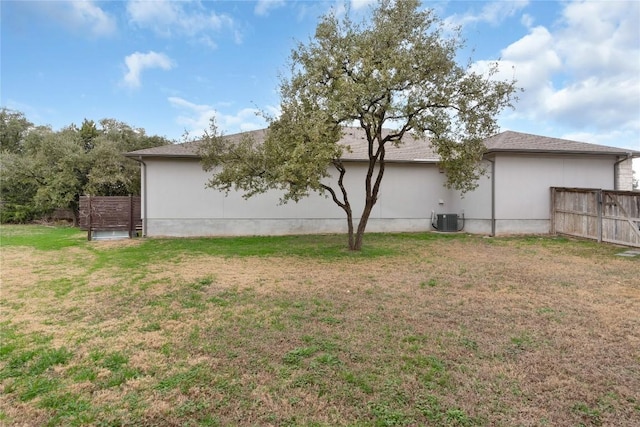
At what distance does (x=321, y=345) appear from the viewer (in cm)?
338

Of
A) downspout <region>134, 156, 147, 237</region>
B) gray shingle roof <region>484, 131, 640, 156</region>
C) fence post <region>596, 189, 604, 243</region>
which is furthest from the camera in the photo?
downspout <region>134, 156, 147, 237</region>

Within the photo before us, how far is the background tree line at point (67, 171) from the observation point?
17.0 m

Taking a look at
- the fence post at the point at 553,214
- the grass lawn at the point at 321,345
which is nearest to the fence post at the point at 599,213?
the fence post at the point at 553,214

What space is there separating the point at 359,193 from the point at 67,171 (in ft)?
48.3

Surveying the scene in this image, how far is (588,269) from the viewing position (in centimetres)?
678

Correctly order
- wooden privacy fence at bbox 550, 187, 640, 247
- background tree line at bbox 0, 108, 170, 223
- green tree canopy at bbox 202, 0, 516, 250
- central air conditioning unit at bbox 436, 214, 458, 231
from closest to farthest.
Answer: green tree canopy at bbox 202, 0, 516, 250, wooden privacy fence at bbox 550, 187, 640, 247, central air conditioning unit at bbox 436, 214, 458, 231, background tree line at bbox 0, 108, 170, 223

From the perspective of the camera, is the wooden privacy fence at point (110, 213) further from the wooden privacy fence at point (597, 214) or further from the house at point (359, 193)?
the wooden privacy fence at point (597, 214)

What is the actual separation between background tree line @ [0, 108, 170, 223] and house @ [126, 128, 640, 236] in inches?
249

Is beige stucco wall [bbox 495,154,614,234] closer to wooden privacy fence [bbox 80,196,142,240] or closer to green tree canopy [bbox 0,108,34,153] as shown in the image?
wooden privacy fence [bbox 80,196,142,240]

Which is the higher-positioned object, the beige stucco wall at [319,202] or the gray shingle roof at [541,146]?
the gray shingle roof at [541,146]

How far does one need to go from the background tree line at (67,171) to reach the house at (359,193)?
634 cm

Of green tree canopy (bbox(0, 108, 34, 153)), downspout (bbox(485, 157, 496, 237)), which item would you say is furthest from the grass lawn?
green tree canopy (bbox(0, 108, 34, 153))

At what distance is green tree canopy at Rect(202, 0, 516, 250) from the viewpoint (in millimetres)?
6938

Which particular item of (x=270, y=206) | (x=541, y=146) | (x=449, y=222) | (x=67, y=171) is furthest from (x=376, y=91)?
(x=67, y=171)
